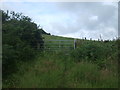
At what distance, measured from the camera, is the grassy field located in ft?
37.3

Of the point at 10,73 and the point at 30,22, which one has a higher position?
the point at 30,22

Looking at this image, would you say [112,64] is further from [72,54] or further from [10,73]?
[10,73]

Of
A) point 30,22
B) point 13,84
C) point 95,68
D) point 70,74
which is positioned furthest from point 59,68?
point 30,22

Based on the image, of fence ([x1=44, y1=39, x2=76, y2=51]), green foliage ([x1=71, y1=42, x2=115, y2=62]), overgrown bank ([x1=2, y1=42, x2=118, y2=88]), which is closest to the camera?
overgrown bank ([x1=2, y1=42, x2=118, y2=88])

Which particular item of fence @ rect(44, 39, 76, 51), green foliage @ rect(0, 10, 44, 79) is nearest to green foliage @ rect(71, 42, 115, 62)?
fence @ rect(44, 39, 76, 51)

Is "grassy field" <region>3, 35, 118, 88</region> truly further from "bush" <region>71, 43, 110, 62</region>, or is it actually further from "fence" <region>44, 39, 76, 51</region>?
"fence" <region>44, 39, 76, 51</region>

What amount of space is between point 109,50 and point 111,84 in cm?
536

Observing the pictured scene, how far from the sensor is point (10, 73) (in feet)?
39.0

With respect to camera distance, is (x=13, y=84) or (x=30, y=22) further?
(x=30, y=22)

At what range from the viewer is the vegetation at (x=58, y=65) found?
11.4m

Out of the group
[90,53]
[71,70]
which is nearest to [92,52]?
[90,53]

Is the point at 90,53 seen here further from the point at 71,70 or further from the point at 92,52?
the point at 71,70

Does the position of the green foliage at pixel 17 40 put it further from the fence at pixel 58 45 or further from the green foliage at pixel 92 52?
the green foliage at pixel 92 52

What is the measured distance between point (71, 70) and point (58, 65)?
3.57 feet
